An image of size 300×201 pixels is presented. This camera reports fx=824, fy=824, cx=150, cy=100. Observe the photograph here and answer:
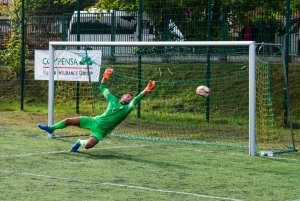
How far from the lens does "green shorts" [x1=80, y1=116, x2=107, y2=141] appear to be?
49.2 feet

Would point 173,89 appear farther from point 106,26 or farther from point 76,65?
point 106,26

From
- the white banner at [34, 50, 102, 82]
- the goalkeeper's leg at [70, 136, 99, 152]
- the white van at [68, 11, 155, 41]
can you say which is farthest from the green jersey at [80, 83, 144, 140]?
the white van at [68, 11, 155, 41]

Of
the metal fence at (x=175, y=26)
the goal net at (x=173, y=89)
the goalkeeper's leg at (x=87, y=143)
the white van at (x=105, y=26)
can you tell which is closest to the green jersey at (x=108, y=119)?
the goalkeeper's leg at (x=87, y=143)

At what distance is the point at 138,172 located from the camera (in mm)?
12703

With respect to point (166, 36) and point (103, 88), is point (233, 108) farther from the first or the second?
point (103, 88)

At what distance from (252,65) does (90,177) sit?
429 centimetres

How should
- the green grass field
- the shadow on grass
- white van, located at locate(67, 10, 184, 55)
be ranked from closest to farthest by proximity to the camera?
the green grass field, the shadow on grass, white van, located at locate(67, 10, 184, 55)

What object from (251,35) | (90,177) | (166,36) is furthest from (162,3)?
(90,177)

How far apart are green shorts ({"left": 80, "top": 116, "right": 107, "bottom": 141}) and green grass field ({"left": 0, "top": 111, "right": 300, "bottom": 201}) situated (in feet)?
1.07

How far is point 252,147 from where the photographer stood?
14930 millimetres

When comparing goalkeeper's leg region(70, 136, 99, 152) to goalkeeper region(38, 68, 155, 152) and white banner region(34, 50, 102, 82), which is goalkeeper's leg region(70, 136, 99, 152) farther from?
white banner region(34, 50, 102, 82)

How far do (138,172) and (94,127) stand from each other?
8.48 ft

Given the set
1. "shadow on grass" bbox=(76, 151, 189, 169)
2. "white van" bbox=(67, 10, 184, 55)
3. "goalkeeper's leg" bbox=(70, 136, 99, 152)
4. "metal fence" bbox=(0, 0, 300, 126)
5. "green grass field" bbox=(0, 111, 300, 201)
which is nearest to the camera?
"green grass field" bbox=(0, 111, 300, 201)

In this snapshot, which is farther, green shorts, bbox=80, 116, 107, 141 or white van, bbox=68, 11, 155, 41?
white van, bbox=68, 11, 155, 41
